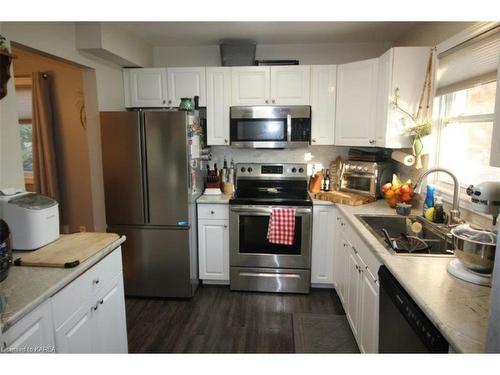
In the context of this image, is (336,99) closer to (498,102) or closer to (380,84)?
(380,84)

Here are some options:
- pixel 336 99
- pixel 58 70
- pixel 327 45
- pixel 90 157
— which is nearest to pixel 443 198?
pixel 336 99

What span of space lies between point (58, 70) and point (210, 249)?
2565 mm

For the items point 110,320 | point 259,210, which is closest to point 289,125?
point 259,210

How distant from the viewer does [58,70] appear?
3354 millimetres

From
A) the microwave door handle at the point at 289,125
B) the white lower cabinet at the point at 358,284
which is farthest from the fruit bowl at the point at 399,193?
the microwave door handle at the point at 289,125

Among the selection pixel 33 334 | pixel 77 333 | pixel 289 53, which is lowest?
pixel 77 333

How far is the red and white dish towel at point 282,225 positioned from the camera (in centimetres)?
273

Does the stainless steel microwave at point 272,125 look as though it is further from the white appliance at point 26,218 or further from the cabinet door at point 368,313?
the white appliance at point 26,218

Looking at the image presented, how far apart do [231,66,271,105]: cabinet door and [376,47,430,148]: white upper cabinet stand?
41.1 inches

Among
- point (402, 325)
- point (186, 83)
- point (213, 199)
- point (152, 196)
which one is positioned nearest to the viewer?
point (402, 325)

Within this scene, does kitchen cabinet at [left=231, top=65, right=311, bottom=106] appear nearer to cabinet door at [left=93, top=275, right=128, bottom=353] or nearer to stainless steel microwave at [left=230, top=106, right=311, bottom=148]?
stainless steel microwave at [left=230, top=106, right=311, bottom=148]

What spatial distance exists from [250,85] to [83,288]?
230 cm

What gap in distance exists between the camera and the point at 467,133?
202 cm

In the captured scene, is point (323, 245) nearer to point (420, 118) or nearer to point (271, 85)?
point (420, 118)
